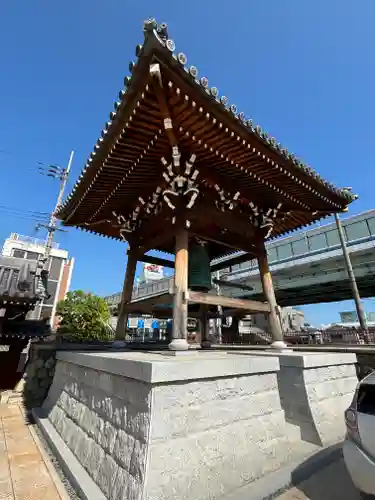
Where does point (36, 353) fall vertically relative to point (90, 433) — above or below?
above

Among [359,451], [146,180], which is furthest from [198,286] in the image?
[359,451]

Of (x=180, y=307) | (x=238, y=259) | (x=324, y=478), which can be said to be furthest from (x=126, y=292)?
(x=324, y=478)

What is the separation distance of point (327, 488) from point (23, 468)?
4534 mm

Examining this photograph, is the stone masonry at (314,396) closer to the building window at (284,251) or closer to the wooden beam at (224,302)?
the wooden beam at (224,302)

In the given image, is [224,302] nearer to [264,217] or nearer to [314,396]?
[314,396]

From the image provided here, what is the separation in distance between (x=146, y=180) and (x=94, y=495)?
5236mm

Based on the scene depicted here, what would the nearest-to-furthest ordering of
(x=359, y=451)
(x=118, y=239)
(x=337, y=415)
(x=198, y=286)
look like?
(x=359, y=451), (x=337, y=415), (x=198, y=286), (x=118, y=239)

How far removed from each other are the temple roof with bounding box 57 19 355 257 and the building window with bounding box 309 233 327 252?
610 inches

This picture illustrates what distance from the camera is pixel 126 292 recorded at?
6758mm

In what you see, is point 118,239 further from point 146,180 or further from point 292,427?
point 292,427

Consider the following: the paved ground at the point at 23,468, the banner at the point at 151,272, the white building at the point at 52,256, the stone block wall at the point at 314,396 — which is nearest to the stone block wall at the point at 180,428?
the stone block wall at the point at 314,396

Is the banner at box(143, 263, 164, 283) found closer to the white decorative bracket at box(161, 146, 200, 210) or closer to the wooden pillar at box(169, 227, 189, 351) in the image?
the white decorative bracket at box(161, 146, 200, 210)

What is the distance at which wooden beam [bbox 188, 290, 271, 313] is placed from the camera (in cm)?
503

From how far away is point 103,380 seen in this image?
12.6 ft
